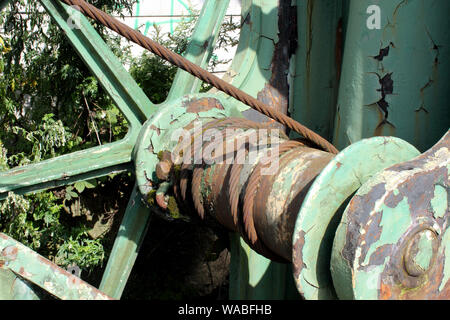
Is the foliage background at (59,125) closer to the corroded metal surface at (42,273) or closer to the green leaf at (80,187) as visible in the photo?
the green leaf at (80,187)

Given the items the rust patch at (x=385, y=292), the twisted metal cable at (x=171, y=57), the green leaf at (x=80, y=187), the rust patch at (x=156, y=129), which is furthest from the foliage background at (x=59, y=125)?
the rust patch at (x=385, y=292)

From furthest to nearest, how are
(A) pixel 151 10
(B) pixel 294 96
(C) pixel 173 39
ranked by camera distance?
1. (A) pixel 151 10
2. (C) pixel 173 39
3. (B) pixel 294 96

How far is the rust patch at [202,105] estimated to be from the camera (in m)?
1.97

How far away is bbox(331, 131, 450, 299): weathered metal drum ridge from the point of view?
1.07 metres

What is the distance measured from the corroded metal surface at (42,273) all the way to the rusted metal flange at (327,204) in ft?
1.89

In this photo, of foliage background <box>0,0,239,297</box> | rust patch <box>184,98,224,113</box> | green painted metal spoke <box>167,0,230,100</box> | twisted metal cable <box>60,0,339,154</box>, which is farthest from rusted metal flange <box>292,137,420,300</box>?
foliage background <box>0,0,239,297</box>

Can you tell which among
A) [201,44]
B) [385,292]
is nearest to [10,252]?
[385,292]

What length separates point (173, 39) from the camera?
340 centimetres

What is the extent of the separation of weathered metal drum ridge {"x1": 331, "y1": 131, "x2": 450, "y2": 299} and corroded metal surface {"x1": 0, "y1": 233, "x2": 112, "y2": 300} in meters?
0.67

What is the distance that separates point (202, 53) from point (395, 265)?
133 cm

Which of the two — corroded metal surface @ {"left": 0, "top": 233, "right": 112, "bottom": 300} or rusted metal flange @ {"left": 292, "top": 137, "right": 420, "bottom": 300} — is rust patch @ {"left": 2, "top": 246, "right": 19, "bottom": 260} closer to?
corroded metal surface @ {"left": 0, "top": 233, "right": 112, "bottom": 300}

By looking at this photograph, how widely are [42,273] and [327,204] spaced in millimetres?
747
